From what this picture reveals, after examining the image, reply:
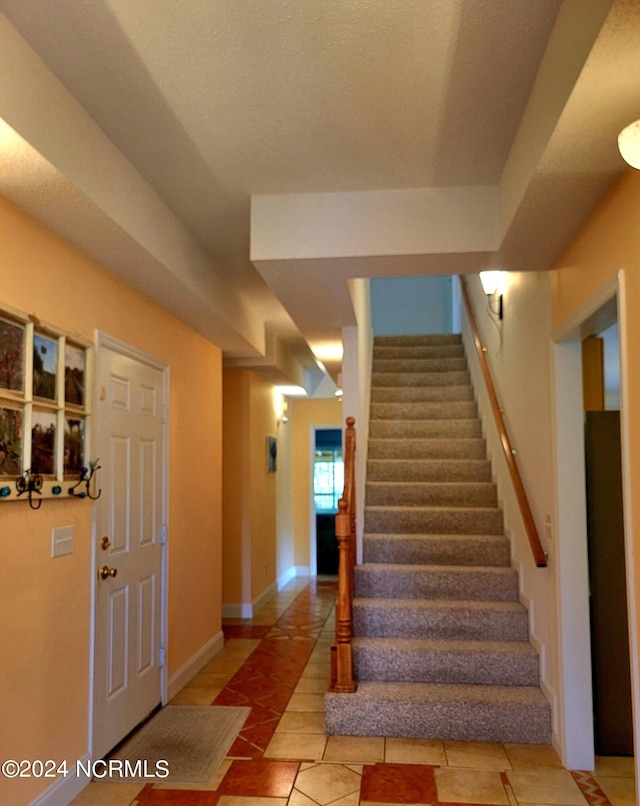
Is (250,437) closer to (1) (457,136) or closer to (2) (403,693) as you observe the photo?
(2) (403,693)

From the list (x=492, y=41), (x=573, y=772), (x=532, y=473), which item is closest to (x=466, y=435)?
(x=532, y=473)

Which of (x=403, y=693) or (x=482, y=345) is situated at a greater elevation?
(x=482, y=345)

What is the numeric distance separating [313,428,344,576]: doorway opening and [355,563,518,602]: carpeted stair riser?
4.86 m

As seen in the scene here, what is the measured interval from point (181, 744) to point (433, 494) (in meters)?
2.50

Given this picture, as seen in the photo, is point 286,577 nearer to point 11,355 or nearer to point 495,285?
point 495,285

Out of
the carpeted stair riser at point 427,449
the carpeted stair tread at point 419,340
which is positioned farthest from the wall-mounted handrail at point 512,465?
the carpeted stair tread at point 419,340

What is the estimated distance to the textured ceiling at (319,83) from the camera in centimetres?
184

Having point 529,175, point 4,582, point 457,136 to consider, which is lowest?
point 4,582

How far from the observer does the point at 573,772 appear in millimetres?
2967

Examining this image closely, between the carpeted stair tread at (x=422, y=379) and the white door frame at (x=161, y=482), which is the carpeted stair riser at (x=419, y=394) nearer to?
the carpeted stair tread at (x=422, y=379)

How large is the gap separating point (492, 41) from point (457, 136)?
0.56 m

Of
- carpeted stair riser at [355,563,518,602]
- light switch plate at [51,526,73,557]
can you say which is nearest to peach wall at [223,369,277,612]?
carpeted stair riser at [355,563,518,602]

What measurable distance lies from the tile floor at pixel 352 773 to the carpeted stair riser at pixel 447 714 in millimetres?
54

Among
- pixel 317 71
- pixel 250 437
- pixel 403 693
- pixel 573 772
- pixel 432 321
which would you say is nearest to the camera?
pixel 317 71
